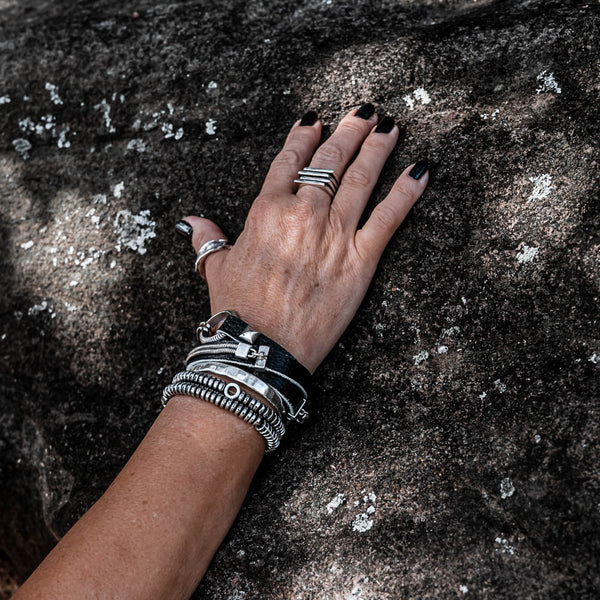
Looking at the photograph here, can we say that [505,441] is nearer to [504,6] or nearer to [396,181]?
[396,181]

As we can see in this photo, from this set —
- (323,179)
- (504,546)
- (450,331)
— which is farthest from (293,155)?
(504,546)

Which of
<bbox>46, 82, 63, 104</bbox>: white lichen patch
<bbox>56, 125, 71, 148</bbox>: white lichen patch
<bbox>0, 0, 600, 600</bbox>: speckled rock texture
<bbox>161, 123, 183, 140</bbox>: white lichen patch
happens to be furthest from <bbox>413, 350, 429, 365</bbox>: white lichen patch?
<bbox>46, 82, 63, 104</bbox>: white lichen patch

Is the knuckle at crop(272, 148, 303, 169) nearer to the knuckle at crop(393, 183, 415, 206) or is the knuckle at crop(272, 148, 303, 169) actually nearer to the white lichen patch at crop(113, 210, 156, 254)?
the knuckle at crop(393, 183, 415, 206)

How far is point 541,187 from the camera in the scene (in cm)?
126

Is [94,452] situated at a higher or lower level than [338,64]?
lower

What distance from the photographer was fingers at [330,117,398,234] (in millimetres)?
1352

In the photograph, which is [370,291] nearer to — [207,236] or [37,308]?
[207,236]

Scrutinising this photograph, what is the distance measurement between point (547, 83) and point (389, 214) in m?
0.47

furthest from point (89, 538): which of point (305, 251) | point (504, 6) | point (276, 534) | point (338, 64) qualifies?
point (504, 6)

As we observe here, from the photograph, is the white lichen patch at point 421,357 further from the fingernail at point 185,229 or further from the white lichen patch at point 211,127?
the white lichen patch at point 211,127

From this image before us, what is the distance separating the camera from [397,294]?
Answer: 4.36ft

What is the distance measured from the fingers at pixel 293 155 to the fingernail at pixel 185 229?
216 millimetres

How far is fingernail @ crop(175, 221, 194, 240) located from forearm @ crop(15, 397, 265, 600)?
456 millimetres

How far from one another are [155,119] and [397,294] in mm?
875
